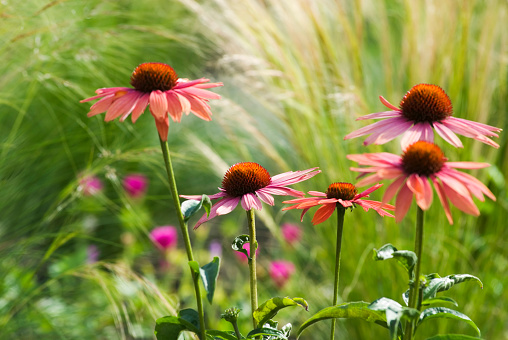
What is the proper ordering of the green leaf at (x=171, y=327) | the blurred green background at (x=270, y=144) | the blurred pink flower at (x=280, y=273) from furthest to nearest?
the blurred pink flower at (x=280, y=273) < the blurred green background at (x=270, y=144) < the green leaf at (x=171, y=327)

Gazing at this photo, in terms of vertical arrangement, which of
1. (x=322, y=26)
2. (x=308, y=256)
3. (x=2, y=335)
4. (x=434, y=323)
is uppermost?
(x=322, y=26)

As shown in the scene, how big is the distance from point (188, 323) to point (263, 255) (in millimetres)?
1792

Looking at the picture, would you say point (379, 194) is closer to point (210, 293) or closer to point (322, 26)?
point (322, 26)

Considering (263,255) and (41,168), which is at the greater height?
(41,168)

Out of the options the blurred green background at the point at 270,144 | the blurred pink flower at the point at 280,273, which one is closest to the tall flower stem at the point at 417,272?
the blurred green background at the point at 270,144

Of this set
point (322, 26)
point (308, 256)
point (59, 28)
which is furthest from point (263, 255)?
point (59, 28)

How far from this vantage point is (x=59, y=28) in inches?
60.2

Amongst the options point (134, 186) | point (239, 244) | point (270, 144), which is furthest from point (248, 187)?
point (134, 186)

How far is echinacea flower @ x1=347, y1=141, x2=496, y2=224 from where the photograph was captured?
49cm

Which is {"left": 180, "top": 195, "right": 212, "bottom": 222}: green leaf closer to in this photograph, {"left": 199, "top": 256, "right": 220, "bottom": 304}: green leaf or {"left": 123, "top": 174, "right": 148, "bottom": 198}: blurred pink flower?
{"left": 199, "top": 256, "right": 220, "bottom": 304}: green leaf

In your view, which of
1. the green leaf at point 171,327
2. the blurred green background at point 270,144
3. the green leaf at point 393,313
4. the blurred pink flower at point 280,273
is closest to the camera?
the green leaf at point 393,313

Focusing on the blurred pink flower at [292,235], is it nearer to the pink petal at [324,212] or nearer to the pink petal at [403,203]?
the pink petal at [324,212]

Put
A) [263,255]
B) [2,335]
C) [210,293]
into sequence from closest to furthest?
[210,293], [2,335], [263,255]

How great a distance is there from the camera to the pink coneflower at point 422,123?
1.93 ft
